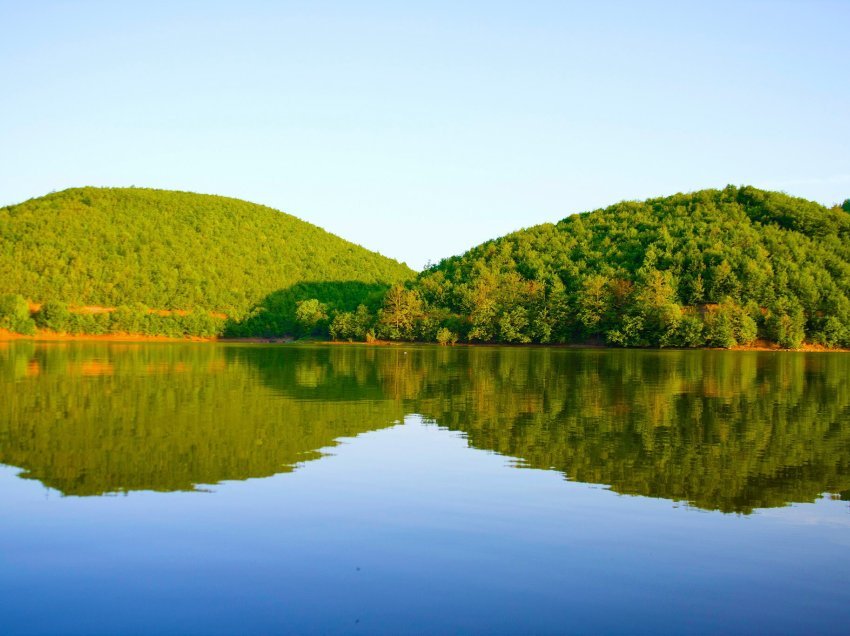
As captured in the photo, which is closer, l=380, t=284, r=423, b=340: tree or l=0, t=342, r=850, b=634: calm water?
l=0, t=342, r=850, b=634: calm water

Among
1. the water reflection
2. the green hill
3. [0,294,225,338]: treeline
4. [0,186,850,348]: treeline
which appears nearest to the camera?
the water reflection

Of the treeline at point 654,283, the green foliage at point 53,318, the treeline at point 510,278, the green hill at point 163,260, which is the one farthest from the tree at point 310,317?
the green foliage at point 53,318

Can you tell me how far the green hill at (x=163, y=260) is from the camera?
147m

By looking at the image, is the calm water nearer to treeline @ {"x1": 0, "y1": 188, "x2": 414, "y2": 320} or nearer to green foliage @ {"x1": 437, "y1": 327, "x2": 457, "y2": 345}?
green foliage @ {"x1": 437, "y1": 327, "x2": 457, "y2": 345}

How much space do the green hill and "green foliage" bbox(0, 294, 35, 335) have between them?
706 centimetres

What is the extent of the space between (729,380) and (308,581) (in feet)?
118

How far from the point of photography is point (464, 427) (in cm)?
2208

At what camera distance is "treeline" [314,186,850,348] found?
3895 inches

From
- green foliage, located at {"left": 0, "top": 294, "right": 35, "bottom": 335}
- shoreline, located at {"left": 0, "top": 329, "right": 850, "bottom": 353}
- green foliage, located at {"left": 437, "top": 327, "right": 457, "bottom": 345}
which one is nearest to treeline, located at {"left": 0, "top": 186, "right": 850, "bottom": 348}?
green foliage, located at {"left": 437, "top": 327, "right": 457, "bottom": 345}

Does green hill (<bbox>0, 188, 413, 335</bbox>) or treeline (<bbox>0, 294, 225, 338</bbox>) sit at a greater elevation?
green hill (<bbox>0, 188, 413, 335</bbox>)

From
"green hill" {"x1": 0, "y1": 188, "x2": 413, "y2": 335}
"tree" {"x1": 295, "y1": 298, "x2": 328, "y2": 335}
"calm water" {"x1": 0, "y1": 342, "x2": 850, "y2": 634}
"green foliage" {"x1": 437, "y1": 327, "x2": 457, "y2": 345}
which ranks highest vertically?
"green hill" {"x1": 0, "y1": 188, "x2": 413, "y2": 335}

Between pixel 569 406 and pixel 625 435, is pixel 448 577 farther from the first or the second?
pixel 569 406

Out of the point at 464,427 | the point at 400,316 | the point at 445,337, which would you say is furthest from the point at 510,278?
the point at 464,427

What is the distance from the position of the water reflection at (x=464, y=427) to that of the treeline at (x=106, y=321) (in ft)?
330
